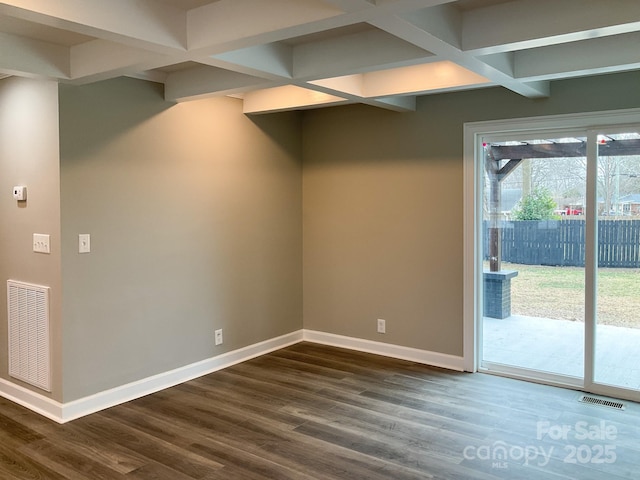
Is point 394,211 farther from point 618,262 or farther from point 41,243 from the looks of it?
point 41,243

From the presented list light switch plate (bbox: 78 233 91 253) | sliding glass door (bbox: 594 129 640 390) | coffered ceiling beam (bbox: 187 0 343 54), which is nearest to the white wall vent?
light switch plate (bbox: 78 233 91 253)

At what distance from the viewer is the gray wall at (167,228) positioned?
146 inches

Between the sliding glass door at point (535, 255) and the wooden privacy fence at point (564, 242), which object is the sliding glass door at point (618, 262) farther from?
the sliding glass door at point (535, 255)

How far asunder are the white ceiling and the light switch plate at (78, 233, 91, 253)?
0.99 meters

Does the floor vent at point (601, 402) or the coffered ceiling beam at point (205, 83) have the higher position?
the coffered ceiling beam at point (205, 83)

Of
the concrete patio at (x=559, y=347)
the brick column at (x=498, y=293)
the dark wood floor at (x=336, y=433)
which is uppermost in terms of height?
the brick column at (x=498, y=293)

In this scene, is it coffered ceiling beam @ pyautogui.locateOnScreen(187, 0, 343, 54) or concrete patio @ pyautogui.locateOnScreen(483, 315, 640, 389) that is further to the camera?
concrete patio @ pyautogui.locateOnScreen(483, 315, 640, 389)

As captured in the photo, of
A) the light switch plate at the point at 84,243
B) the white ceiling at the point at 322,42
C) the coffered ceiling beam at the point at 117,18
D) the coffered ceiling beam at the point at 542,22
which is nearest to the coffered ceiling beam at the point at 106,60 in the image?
the white ceiling at the point at 322,42

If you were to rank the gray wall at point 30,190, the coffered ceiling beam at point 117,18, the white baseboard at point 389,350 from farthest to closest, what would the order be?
the white baseboard at point 389,350
the gray wall at point 30,190
the coffered ceiling beam at point 117,18

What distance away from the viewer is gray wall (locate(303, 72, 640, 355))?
179 inches

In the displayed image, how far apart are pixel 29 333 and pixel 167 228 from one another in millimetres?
1189

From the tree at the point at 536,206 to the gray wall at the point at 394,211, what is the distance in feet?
1.55

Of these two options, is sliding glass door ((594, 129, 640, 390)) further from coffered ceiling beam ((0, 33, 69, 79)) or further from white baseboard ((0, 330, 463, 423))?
coffered ceiling beam ((0, 33, 69, 79))

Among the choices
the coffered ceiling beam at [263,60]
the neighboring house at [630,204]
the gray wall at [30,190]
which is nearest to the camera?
the coffered ceiling beam at [263,60]
